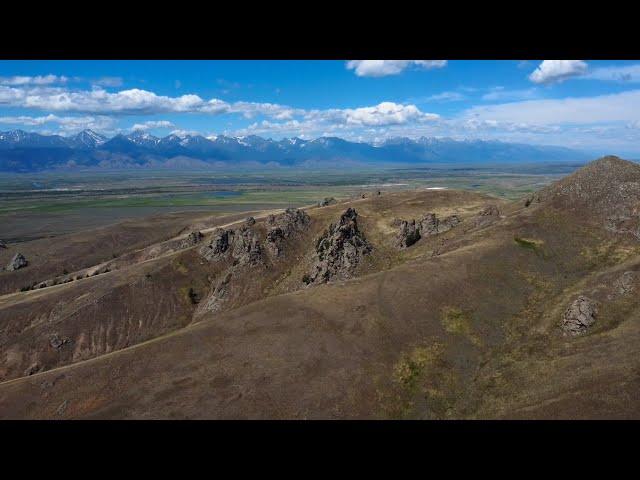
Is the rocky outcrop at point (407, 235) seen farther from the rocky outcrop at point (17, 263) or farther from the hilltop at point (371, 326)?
the rocky outcrop at point (17, 263)

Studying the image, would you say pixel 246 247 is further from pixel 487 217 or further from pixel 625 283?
pixel 625 283

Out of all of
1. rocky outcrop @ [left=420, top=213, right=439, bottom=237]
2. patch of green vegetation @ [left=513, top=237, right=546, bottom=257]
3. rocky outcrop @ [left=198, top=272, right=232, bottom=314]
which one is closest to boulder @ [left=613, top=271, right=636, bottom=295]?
patch of green vegetation @ [left=513, top=237, right=546, bottom=257]

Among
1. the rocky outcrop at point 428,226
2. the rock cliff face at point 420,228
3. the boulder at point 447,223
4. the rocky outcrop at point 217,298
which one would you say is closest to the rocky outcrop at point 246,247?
the rocky outcrop at point 217,298

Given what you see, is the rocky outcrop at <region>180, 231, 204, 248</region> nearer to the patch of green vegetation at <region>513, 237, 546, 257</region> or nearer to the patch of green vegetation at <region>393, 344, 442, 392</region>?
the patch of green vegetation at <region>513, 237, 546, 257</region>

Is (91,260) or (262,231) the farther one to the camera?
(91,260)

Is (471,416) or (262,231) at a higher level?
(262,231)
